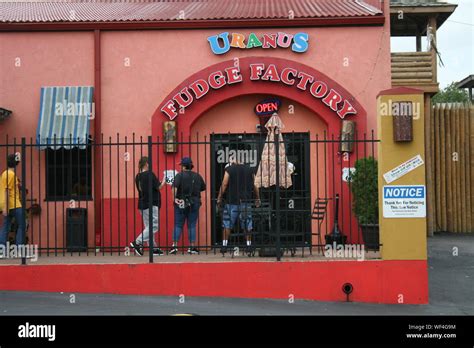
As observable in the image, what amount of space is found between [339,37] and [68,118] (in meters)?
5.52

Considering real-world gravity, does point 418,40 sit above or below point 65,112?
above

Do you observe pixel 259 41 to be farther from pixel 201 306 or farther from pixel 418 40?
pixel 418 40

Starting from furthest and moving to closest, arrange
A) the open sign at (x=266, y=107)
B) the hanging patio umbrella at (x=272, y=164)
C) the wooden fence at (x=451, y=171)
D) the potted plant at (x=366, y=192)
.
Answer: the wooden fence at (x=451, y=171), the open sign at (x=266, y=107), the potted plant at (x=366, y=192), the hanging patio umbrella at (x=272, y=164)

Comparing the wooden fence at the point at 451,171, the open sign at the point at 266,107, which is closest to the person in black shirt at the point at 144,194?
the open sign at the point at 266,107

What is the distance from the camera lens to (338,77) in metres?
14.4

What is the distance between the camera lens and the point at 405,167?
10.2 m

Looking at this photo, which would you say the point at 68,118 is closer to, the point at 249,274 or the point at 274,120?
the point at 274,120

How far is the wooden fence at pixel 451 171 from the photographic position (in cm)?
1880

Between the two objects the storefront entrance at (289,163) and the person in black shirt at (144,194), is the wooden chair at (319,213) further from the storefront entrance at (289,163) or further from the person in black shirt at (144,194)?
the person in black shirt at (144,194)

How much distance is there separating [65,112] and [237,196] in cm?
458

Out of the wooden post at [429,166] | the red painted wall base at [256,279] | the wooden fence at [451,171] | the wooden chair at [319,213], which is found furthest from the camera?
the wooden fence at [451,171]

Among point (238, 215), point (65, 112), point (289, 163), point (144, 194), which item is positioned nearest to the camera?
point (238, 215)

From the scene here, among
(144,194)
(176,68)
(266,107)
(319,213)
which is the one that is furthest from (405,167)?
(176,68)

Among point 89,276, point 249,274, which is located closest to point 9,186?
point 89,276
